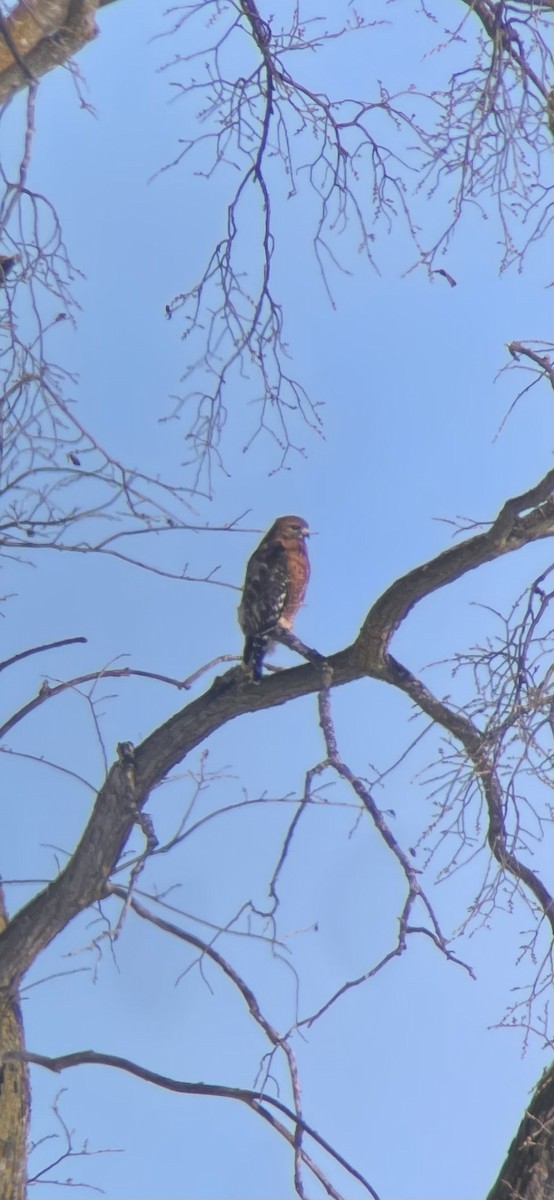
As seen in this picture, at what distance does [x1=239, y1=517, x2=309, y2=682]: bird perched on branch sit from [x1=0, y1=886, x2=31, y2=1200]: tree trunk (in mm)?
1654

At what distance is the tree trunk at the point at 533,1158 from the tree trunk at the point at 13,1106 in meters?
1.70

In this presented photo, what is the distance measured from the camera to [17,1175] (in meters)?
4.14

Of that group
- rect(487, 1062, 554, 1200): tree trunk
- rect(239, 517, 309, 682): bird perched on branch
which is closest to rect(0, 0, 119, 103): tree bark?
rect(239, 517, 309, 682): bird perched on branch

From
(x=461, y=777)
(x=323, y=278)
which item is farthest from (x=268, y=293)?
(x=461, y=777)

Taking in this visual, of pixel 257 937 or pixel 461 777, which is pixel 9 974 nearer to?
pixel 257 937

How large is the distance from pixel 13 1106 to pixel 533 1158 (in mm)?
1908

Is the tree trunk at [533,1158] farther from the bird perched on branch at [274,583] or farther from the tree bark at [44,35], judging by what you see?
the tree bark at [44,35]

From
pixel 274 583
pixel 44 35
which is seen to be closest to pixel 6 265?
pixel 44 35

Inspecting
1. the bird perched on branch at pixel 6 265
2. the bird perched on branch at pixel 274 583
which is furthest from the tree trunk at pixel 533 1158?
the bird perched on branch at pixel 6 265

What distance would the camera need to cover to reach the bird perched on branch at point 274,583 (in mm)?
4992

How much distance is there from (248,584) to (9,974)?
2.23 metres

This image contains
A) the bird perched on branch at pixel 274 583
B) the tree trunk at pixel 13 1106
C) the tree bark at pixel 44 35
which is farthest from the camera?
the bird perched on branch at pixel 274 583

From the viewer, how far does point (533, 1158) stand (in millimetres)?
3516

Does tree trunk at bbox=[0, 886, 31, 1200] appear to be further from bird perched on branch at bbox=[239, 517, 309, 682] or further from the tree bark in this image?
the tree bark
